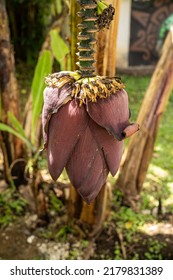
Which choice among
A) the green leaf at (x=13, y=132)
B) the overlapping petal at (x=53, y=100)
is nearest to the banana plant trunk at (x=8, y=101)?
the green leaf at (x=13, y=132)

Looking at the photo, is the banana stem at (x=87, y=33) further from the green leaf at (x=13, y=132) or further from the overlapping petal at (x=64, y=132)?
the green leaf at (x=13, y=132)

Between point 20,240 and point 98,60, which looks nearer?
point 98,60

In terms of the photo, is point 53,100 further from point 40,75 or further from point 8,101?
point 8,101

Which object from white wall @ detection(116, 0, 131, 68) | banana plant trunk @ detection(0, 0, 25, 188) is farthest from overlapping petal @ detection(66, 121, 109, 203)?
white wall @ detection(116, 0, 131, 68)

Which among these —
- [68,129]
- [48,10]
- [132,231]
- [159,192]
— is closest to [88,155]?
[68,129]

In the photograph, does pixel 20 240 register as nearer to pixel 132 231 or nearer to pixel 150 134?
pixel 132 231

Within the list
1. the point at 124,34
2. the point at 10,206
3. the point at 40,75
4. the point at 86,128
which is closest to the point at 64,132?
the point at 86,128

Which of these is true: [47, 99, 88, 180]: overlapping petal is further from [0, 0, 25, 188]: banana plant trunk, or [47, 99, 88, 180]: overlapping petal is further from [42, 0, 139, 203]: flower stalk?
[0, 0, 25, 188]: banana plant trunk
